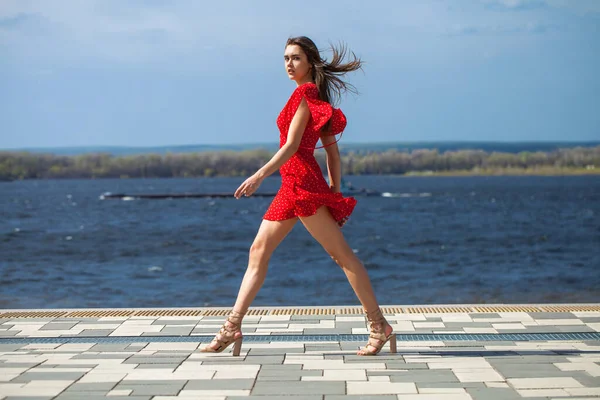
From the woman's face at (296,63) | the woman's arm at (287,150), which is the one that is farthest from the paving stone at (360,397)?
the woman's face at (296,63)

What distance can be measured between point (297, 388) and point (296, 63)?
6.06ft

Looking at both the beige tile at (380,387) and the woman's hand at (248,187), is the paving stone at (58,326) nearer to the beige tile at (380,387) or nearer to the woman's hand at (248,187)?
the woman's hand at (248,187)

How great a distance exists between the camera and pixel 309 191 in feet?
16.3

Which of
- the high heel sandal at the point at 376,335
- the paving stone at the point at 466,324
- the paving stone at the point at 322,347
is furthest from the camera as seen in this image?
the paving stone at the point at 466,324

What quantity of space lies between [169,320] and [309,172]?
2233 mm

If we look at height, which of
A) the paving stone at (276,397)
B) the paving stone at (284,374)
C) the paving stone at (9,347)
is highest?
the paving stone at (276,397)

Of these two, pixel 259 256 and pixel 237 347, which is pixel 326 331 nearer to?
pixel 237 347

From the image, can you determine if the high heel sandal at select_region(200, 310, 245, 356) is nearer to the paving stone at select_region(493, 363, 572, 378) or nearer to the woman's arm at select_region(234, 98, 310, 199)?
the woman's arm at select_region(234, 98, 310, 199)

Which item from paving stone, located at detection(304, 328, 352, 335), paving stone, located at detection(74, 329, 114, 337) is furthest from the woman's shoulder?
paving stone, located at detection(74, 329, 114, 337)

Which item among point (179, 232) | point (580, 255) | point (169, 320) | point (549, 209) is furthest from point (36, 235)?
point (169, 320)

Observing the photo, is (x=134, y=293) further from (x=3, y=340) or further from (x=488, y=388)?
(x=488, y=388)

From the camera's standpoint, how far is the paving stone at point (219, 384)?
4.25m

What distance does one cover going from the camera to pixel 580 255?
35438 millimetres

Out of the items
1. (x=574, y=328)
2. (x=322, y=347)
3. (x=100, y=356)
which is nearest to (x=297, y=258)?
(x=574, y=328)
